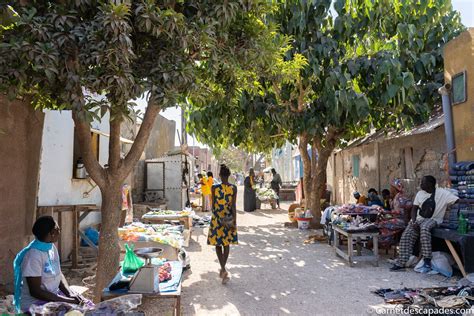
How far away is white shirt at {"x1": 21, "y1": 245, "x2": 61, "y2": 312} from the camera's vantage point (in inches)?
134

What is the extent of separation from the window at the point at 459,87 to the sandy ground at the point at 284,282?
3221mm

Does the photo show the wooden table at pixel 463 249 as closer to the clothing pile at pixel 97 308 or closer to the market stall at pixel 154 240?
the market stall at pixel 154 240

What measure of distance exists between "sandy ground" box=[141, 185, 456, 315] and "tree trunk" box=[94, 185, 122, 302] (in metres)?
0.82

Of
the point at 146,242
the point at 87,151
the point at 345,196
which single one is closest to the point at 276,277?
the point at 146,242

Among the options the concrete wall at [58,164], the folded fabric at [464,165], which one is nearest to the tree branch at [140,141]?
the concrete wall at [58,164]

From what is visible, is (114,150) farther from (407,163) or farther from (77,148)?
(407,163)

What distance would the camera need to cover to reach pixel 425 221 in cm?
672

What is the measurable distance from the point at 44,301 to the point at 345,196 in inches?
518

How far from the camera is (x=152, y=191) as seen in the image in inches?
605

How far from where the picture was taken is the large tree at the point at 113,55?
11.1ft

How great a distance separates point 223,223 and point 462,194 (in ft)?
12.9

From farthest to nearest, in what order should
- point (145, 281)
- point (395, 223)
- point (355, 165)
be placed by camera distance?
point (355, 165), point (395, 223), point (145, 281)

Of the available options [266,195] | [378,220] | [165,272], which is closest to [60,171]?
[165,272]

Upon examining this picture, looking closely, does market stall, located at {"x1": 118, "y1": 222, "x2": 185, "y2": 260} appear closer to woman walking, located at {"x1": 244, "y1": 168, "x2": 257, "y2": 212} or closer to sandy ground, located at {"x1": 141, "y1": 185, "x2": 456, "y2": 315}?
sandy ground, located at {"x1": 141, "y1": 185, "x2": 456, "y2": 315}
